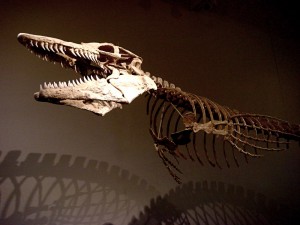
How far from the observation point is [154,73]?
3.61 m

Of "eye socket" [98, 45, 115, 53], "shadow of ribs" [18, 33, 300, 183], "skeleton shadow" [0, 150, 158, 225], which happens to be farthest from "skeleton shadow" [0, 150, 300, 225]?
"eye socket" [98, 45, 115, 53]

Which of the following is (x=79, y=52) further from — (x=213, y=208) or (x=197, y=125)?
(x=213, y=208)

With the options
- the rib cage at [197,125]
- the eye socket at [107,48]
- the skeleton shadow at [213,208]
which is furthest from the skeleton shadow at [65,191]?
the eye socket at [107,48]

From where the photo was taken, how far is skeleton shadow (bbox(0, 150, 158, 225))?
248 cm

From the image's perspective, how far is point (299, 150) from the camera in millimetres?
4250

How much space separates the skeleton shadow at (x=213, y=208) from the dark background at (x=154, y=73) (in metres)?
0.10

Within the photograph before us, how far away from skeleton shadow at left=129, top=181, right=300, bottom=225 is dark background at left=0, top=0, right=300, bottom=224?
100mm

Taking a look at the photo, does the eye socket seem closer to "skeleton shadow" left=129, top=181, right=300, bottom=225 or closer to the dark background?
the dark background

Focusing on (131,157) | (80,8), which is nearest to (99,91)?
(131,157)

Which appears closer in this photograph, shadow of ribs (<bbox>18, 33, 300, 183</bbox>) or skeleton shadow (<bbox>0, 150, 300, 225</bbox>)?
shadow of ribs (<bbox>18, 33, 300, 183</bbox>)

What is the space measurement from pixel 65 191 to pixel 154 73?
179cm

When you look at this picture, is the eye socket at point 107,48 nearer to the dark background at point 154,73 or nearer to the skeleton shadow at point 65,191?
the dark background at point 154,73

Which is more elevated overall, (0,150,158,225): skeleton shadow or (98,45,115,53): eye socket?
(98,45,115,53): eye socket

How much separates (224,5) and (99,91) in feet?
11.9
